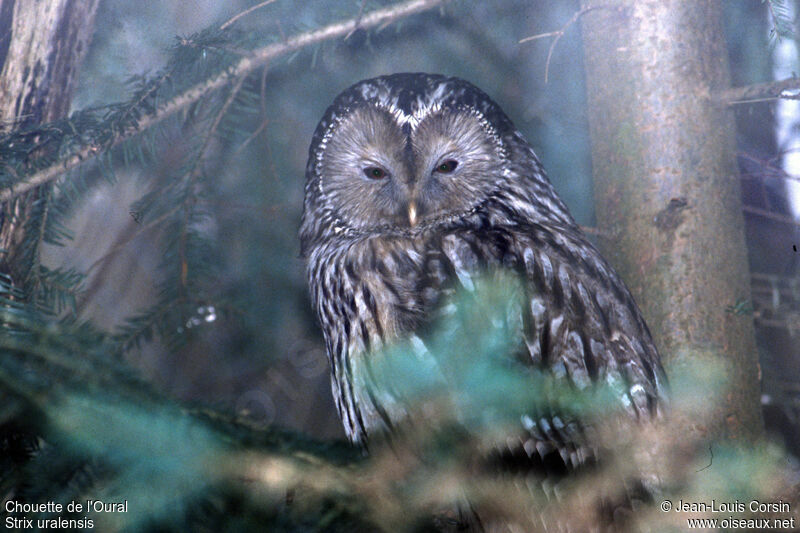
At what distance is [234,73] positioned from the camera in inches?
59.9

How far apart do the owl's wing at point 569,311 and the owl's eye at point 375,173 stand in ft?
0.90

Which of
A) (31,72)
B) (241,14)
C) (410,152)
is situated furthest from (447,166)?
(31,72)

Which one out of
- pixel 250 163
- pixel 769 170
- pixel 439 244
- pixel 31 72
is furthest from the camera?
pixel 250 163

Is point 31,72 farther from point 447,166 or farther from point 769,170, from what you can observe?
point 769,170

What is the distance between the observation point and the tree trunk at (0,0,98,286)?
51.9 inches

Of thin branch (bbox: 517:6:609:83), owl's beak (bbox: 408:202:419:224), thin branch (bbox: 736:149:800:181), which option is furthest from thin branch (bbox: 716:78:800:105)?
owl's beak (bbox: 408:202:419:224)

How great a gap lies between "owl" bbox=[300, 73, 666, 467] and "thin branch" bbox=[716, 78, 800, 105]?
1.70 ft

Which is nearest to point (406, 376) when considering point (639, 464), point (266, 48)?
point (639, 464)

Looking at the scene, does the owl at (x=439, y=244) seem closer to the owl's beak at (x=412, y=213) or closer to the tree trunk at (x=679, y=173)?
the owl's beak at (x=412, y=213)

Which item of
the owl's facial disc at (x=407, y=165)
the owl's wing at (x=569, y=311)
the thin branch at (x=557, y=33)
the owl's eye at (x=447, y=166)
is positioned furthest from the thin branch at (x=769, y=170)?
the owl's eye at (x=447, y=166)

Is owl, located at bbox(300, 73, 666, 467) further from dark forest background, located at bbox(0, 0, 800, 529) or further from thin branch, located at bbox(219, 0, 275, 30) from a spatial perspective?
thin branch, located at bbox(219, 0, 275, 30)

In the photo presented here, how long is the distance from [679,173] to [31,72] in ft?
5.34

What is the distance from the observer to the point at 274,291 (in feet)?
6.34

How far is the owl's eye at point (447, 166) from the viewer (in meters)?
1.69
